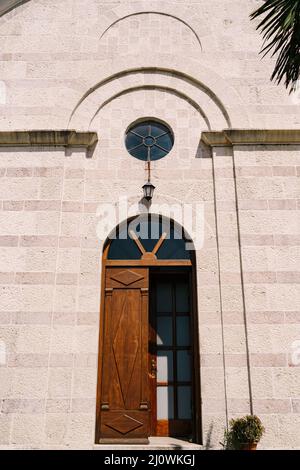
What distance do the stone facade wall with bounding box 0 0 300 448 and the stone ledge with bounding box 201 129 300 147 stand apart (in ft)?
0.45

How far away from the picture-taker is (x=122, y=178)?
7230 millimetres

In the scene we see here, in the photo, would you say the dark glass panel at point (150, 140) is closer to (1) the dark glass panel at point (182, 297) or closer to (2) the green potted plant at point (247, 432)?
(1) the dark glass panel at point (182, 297)

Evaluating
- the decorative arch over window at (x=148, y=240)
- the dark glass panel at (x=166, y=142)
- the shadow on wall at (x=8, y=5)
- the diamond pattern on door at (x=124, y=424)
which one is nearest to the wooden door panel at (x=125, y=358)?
the diamond pattern on door at (x=124, y=424)

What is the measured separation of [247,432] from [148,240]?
3189 millimetres

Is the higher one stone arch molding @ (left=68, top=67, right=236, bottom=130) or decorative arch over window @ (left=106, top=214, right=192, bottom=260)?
stone arch molding @ (left=68, top=67, right=236, bottom=130)

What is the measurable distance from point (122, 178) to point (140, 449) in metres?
4.13

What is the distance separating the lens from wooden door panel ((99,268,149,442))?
6.23 metres

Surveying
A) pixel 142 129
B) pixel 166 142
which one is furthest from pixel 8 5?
pixel 166 142

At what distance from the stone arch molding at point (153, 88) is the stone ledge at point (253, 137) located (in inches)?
9.2

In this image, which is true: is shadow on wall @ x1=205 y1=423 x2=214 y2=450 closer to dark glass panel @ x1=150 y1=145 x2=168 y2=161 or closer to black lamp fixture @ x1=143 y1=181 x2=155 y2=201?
black lamp fixture @ x1=143 y1=181 x2=155 y2=201

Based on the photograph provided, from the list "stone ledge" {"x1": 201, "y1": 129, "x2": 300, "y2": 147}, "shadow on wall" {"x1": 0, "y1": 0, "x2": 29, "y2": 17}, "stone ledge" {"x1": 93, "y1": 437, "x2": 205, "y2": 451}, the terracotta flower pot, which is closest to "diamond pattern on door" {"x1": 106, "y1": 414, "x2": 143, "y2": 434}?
"stone ledge" {"x1": 93, "y1": 437, "x2": 205, "y2": 451}

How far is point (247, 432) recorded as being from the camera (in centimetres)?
549

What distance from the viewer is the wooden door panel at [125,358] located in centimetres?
623

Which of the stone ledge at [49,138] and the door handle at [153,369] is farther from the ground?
the stone ledge at [49,138]
